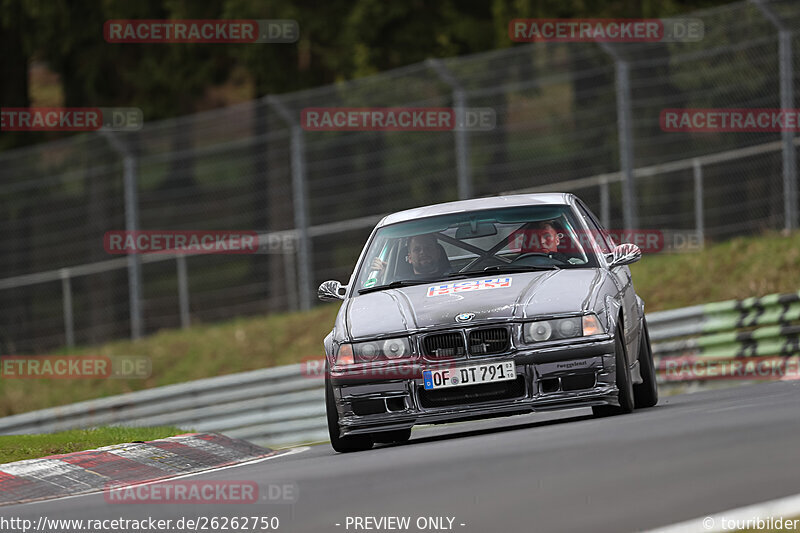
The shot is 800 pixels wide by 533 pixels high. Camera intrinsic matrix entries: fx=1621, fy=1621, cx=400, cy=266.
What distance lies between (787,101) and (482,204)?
7.05 metres

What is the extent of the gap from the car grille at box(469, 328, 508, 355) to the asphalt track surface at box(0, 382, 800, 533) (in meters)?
0.52

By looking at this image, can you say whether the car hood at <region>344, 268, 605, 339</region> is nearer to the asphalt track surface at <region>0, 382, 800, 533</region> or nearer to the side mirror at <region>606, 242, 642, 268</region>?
the side mirror at <region>606, 242, 642, 268</region>

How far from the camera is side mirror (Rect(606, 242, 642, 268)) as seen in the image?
10.7 metres

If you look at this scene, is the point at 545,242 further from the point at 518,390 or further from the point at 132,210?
the point at 132,210

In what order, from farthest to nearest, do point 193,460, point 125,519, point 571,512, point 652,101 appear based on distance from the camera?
point 652,101, point 193,460, point 125,519, point 571,512

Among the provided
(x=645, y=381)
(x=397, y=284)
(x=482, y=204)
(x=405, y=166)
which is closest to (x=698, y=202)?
(x=405, y=166)

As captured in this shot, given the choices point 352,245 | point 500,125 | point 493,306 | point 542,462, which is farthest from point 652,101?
point 542,462

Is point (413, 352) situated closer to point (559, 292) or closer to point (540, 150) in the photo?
point (559, 292)

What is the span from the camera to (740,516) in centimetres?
558

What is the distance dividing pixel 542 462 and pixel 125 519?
6.43 ft

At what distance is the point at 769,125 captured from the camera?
18438mm

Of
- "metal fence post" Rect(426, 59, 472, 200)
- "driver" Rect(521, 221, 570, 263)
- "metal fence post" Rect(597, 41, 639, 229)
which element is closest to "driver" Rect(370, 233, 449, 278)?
"driver" Rect(521, 221, 570, 263)

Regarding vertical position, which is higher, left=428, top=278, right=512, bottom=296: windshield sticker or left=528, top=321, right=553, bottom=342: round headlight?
left=428, top=278, right=512, bottom=296: windshield sticker

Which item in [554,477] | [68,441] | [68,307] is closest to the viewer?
[554,477]
